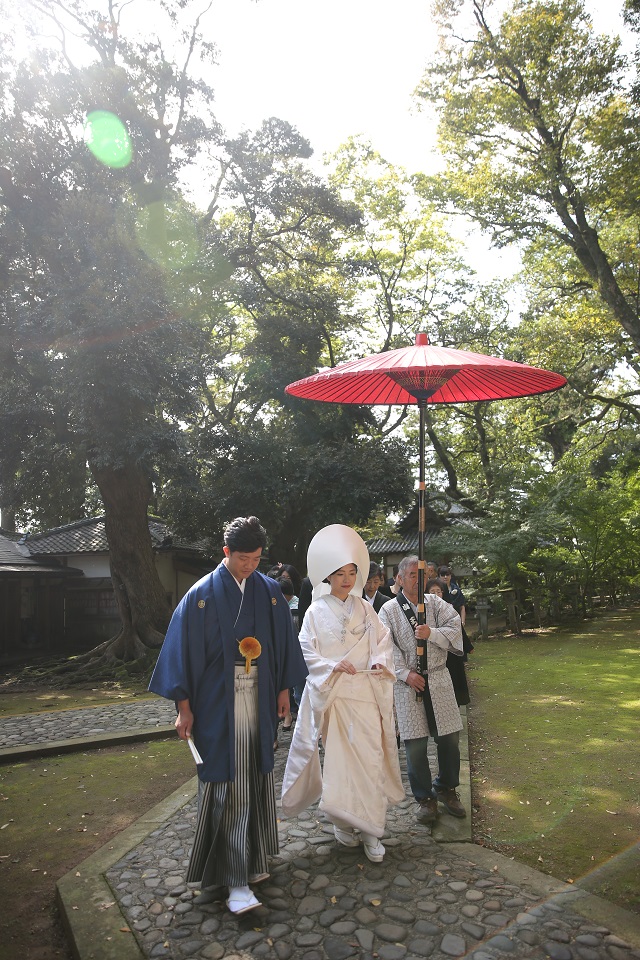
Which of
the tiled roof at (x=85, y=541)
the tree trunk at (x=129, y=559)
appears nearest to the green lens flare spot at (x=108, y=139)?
the tree trunk at (x=129, y=559)

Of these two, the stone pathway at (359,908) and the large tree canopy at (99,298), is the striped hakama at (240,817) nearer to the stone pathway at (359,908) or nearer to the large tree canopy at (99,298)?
the stone pathway at (359,908)

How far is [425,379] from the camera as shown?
214 inches

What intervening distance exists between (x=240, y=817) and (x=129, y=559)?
13193mm

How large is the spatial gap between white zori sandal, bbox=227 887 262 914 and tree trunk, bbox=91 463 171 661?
1290 centimetres

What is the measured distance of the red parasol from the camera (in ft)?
16.4

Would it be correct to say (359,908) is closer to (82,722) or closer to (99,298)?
(82,722)

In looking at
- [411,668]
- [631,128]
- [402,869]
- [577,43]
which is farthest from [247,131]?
[402,869]

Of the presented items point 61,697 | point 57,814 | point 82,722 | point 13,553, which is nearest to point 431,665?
point 57,814

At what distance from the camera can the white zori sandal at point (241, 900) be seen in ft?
12.1

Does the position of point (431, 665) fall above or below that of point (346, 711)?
above

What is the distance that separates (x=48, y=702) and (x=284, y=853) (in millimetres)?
9422

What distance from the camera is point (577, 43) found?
15.6m

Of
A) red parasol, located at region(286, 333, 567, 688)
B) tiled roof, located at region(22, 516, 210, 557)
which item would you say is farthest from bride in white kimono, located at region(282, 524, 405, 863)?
tiled roof, located at region(22, 516, 210, 557)

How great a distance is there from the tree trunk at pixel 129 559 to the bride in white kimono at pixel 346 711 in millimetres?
12232
